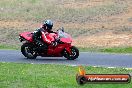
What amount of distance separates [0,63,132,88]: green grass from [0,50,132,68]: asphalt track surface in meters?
1.40

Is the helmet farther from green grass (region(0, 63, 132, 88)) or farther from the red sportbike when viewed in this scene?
green grass (region(0, 63, 132, 88))

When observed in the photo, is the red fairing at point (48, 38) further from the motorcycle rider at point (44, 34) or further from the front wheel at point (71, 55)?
the front wheel at point (71, 55)

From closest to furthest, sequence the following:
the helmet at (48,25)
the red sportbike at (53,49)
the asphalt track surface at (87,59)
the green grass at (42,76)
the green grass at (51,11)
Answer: the green grass at (42,76)
the asphalt track surface at (87,59)
the helmet at (48,25)
the red sportbike at (53,49)
the green grass at (51,11)

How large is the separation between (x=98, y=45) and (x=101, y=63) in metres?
8.08

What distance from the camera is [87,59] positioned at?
60.7ft

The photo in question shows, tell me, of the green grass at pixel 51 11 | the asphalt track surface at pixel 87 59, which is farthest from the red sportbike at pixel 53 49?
the green grass at pixel 51 11

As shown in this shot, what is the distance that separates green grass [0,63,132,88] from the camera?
1141 cm

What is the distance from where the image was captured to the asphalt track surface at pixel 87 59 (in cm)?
1739

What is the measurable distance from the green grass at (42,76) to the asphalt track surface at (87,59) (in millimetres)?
1405

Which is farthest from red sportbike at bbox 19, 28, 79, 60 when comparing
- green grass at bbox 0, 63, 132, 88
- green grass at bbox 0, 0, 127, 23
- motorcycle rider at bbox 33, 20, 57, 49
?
green grass at bbox 0, 0, 127, 23

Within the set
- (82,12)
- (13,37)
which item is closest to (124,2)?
(82,12)

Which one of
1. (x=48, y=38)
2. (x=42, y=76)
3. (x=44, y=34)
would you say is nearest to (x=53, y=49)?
(x=48, y=38)

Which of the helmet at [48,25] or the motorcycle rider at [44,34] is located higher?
the helmet at [48,25]

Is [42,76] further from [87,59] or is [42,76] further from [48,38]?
[87,59]
